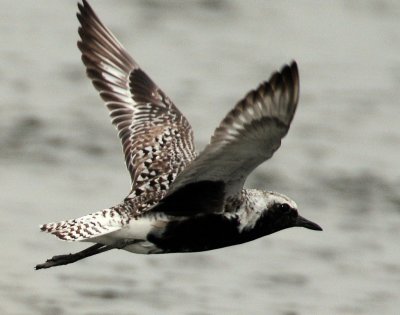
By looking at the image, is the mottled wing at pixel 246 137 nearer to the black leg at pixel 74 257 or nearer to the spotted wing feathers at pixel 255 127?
the spotted wing feathers at pixel 255 127

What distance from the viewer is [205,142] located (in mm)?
15320

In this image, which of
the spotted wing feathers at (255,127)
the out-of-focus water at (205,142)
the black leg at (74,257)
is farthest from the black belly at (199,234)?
the out-of-focus water at (205,142)

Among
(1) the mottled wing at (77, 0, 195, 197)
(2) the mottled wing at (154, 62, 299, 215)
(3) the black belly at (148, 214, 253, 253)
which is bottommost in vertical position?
(3) the black belly at (148, 214, 253, 253)

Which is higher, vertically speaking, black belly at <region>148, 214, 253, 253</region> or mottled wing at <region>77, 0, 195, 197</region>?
mottled wing at <region>77, 0, 195, 197</region>

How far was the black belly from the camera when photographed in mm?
9203

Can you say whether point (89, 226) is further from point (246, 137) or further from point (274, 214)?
point (246, 137)

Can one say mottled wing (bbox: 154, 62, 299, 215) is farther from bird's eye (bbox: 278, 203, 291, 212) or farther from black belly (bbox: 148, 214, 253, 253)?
bird's eye (bbox: 278, 203, 291, 212)

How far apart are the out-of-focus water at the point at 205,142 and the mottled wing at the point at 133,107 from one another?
2.14 m

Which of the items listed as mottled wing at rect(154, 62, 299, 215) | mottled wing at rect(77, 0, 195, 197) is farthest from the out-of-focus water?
mottled wing at rect(154, 62, 299, 215)

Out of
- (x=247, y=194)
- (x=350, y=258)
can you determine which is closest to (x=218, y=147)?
(x=247, y=194)

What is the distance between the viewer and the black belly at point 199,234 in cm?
920

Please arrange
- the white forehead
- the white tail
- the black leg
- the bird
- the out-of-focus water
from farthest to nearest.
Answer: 1. the out-of-focus water
2. the black leg
3. the white forehead
4. the white tail
5. the bird

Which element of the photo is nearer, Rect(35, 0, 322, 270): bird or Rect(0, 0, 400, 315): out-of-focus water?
Rect(35, 0, 322, 270): bird

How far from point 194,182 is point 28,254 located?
14.8ft
